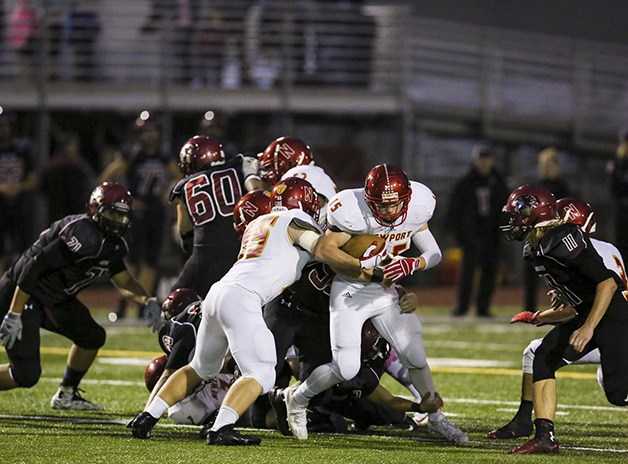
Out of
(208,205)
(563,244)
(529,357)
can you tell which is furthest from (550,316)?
(208,205)

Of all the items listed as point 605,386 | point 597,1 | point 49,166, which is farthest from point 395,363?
point 597,1

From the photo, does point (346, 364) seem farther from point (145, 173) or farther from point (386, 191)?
point (145, 173)

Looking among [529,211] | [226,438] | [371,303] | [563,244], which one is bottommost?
[226,438]

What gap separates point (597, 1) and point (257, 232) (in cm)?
1527

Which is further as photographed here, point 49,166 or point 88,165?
point 88,165

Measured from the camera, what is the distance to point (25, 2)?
53.8ft

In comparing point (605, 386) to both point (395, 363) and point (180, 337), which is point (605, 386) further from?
point (180, 337)

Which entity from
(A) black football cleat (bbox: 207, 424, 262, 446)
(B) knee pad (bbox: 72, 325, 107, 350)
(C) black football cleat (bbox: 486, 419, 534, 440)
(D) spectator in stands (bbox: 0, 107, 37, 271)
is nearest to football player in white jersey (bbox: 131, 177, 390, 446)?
(A) black football cleat (bbox: 207, 424, 262, 446)

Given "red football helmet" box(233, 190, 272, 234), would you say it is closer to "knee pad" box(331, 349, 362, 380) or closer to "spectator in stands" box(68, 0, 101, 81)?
"knee pad" box(331, 349, 362, 380)

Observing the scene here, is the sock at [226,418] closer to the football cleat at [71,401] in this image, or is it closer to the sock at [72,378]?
the football cleat at [71,401]

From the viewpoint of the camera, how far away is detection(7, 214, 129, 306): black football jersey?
297 inches

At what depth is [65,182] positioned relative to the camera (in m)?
15.1

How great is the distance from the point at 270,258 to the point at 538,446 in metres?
1.59

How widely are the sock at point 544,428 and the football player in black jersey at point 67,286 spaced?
2403mm
